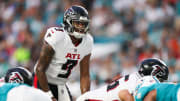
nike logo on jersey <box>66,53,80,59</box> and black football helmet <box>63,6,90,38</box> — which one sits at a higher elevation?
black football helmet <box>63,6,90,38</box>

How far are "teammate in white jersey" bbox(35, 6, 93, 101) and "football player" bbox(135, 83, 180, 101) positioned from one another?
1.67 m

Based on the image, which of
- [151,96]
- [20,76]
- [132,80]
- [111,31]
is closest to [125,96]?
[151,96]

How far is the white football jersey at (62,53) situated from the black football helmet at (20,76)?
77 cm

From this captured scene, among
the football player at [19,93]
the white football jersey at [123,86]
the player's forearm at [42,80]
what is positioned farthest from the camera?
the player's forearm at [42,80]

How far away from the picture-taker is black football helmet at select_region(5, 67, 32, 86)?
203 inches

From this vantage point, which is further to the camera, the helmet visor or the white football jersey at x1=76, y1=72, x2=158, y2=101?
the helmet visor

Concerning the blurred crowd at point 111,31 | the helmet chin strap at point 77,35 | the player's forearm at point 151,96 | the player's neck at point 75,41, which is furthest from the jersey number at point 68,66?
the blurred crowd at point 111,31

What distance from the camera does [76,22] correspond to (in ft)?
20.8

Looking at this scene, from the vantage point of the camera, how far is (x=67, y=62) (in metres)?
6.41

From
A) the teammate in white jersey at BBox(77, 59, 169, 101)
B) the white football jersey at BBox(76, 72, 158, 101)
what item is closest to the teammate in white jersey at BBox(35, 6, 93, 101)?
the white football jersey at BBox(76, 72, 158, 101)

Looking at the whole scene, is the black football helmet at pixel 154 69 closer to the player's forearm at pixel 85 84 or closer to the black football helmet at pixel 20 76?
the player's forearm at pixel 85 84

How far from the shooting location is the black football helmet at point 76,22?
20.8ft

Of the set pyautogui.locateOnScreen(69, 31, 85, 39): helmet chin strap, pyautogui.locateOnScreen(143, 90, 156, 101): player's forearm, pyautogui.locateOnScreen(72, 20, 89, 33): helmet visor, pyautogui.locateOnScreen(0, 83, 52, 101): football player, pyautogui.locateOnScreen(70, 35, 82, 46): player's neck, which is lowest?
pyautogui.locateOnScreen(143, 90, 156, 101): player's forearm

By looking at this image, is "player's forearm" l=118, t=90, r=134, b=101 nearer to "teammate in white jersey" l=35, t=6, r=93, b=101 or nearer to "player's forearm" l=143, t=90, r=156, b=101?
"player's forearm" l=143, t=90, r=156, b=101
